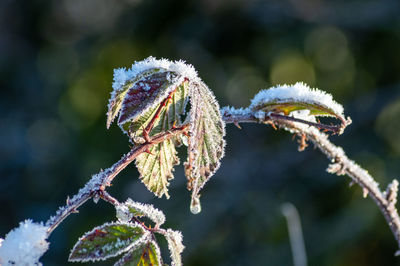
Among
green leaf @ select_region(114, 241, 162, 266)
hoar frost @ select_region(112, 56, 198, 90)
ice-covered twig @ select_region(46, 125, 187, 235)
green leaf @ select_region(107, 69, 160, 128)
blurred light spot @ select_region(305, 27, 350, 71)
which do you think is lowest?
green leaf @ select_region(114, 241, 162, 266)

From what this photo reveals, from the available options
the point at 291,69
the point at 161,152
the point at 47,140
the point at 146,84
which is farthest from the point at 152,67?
the point at 47,140

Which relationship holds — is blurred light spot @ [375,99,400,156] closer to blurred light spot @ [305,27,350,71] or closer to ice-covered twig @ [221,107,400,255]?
blurred light spot @ [305,27,350,71]

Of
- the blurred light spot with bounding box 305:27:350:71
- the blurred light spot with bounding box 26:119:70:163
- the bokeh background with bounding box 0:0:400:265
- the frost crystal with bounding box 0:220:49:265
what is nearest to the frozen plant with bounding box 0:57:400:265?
the frost crystal with bounding box 0:220:49:265

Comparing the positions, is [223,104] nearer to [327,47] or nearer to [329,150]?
[327,47]

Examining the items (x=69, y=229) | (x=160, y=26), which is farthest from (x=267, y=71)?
(x=69, y=229)

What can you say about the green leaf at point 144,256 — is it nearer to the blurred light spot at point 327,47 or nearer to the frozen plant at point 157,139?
the frozen plant at point 157,139

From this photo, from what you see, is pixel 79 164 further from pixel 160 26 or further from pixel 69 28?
pixel 69 28
